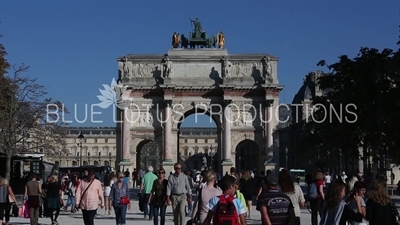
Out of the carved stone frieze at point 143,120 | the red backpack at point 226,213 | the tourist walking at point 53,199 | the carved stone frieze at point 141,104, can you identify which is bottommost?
the tourist walking at point 53,199

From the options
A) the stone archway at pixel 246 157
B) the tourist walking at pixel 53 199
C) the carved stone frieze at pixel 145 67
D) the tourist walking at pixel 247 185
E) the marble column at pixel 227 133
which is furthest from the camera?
the stone archway at pixel 246 157

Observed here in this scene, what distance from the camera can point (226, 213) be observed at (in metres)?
9.12

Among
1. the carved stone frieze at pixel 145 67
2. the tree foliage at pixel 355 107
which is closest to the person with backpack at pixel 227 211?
the tree foliage at pixel 355 107

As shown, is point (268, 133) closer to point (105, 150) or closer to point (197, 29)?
point (197, 29)

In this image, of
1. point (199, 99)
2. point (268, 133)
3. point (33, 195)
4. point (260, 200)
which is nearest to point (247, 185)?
point (33, 195)

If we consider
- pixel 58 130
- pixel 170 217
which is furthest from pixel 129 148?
pixel 170 217

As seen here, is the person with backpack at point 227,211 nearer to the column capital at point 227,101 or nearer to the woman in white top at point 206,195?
the woman in white top at point 206,195

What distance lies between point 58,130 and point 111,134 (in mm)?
115775

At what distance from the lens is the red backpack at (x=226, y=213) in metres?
9.10

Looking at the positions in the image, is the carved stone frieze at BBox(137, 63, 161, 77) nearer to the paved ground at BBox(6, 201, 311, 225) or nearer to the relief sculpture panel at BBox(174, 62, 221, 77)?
the relief sculpture panel at BBox(174, 62, 221, 77)

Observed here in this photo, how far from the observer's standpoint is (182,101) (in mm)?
58344

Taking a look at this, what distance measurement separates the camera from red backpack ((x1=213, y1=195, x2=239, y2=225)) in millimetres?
9102

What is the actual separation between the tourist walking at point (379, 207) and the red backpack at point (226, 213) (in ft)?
6.36

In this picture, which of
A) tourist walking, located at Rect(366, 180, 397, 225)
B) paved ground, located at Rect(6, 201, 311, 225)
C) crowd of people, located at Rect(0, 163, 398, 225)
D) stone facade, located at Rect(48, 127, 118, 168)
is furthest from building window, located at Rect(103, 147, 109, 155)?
tourist walking, located at Rect(366, 180, 397, 225)
